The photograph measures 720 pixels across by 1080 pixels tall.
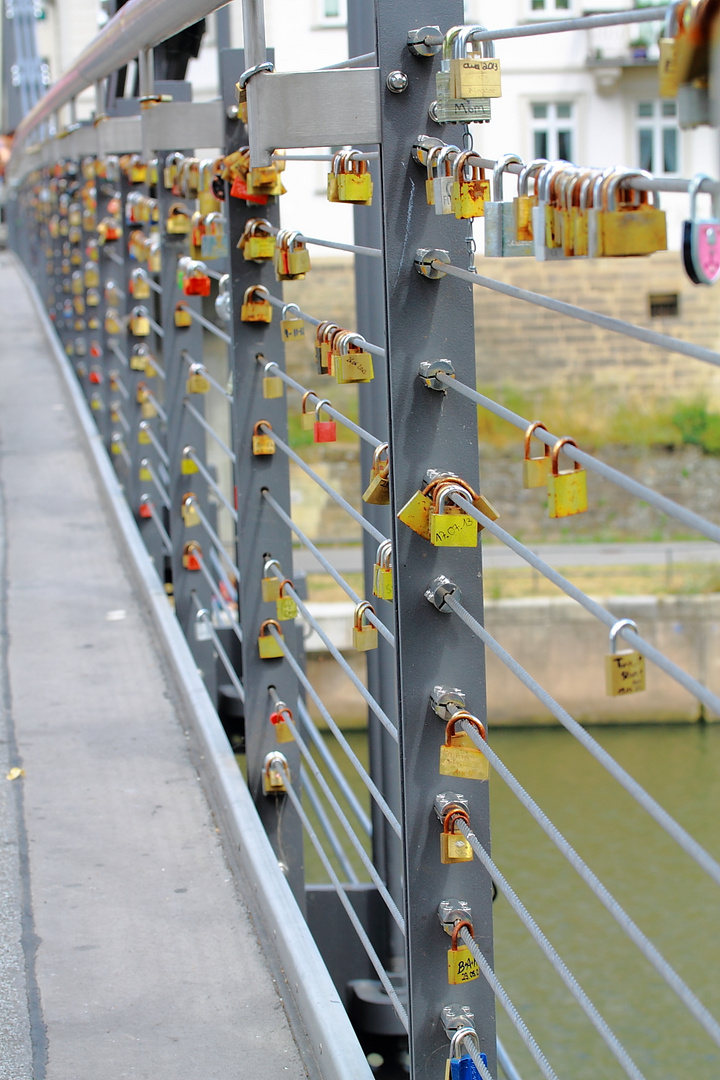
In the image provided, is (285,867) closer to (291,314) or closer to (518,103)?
(291,314)

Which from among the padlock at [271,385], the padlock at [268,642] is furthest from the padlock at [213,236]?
the padlock at [268,642]

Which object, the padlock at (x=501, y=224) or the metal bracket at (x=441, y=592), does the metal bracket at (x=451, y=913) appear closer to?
the metal bracket at (x=441, y=592)

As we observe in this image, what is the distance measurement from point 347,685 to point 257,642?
440 inches

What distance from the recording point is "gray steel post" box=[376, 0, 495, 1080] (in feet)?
3.89

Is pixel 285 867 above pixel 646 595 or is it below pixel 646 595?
above

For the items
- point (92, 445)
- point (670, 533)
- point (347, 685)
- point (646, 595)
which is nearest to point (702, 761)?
point (646, 595)

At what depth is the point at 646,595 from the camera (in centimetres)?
1366

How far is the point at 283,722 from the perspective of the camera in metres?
2.16

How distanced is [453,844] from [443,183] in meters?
0.59

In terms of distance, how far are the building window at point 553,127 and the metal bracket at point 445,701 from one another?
56.5 ft

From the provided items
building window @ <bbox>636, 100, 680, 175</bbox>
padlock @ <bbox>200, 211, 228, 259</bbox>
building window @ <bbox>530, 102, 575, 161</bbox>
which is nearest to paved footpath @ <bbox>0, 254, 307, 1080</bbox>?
padlock @ <bbox>200, 211, 228, 259</bbox>

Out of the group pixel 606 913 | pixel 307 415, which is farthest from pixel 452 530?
pixel 606 913

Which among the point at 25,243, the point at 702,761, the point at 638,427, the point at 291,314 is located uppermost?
the point at 25,243

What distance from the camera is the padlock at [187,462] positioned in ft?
9.72
